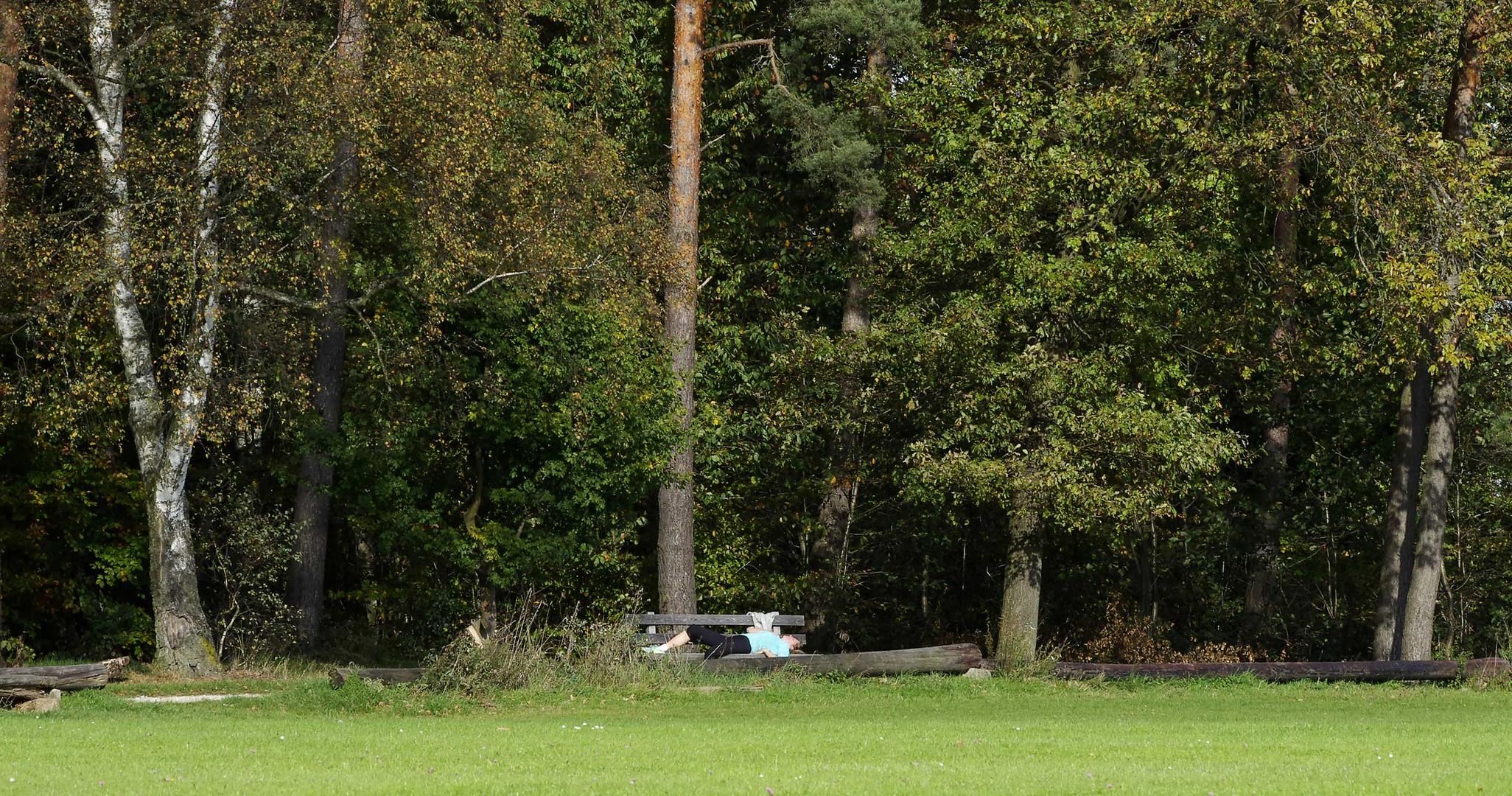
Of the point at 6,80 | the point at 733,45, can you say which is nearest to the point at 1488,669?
the point at 733,45

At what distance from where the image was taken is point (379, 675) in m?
15.2

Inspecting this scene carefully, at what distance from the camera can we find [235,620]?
22.1 metres

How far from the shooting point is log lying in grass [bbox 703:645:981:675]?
1739 centimetres

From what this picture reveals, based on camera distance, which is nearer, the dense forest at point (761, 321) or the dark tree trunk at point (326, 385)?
the dense forest at point (761, 321)

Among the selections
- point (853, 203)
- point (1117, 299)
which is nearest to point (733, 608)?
point (853, 203)

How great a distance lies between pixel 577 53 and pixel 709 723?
14284 mm

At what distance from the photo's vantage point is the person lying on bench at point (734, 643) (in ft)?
57.8

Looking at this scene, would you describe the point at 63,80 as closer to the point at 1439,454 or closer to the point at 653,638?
the point at 653,638

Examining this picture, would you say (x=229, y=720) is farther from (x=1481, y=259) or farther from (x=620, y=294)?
(x=1481, y=259)

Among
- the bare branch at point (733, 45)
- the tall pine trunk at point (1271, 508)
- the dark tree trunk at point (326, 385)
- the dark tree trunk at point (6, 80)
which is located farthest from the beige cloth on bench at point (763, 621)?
the tall pine trunk at point (1271, 508)

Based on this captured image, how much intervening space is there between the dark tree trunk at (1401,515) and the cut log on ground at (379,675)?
13286 millimetres

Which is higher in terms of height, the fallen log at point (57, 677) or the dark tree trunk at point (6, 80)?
the dark tree trunk at point (6, 80)

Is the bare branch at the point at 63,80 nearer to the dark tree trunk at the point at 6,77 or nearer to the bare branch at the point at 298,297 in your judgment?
the dark tree trunk at the point at 6,77

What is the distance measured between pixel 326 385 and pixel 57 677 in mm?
8665
